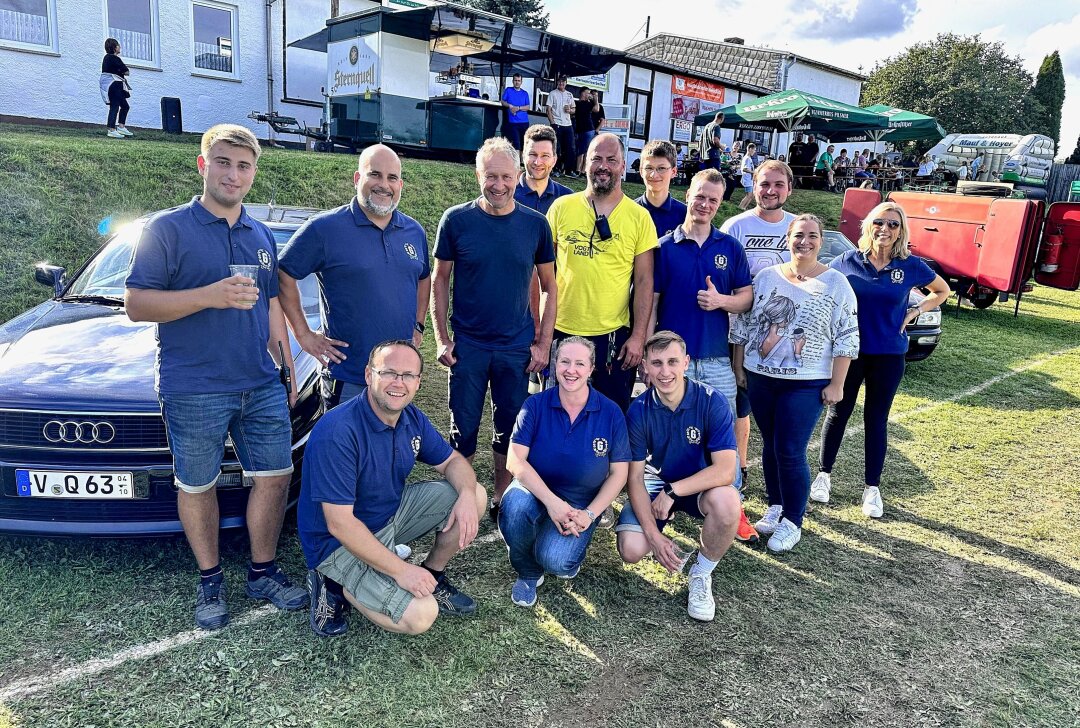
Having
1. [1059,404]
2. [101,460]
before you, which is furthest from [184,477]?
[1059,404]

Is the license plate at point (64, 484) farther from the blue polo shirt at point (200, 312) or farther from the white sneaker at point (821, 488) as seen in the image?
the white sneaker at point (821, 488)

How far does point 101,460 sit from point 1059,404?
8.12 m

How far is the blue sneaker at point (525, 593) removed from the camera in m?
3.15

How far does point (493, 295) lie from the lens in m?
3.53

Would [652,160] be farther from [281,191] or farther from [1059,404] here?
[281,191]

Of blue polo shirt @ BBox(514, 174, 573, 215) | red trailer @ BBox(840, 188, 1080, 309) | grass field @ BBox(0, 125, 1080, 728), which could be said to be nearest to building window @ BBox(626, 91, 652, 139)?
red trailer @ BBox(840, 188, 1080, 309)

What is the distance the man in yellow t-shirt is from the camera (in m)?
3.70

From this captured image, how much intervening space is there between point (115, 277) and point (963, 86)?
44.8 m

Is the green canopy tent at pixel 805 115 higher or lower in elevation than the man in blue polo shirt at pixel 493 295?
higher

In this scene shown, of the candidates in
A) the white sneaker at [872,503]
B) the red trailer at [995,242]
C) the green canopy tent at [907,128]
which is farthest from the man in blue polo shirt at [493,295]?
the green canopy tent at [907,128]

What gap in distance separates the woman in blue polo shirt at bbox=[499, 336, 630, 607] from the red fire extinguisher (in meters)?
11.3

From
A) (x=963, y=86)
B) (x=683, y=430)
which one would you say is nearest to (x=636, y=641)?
(x=683, y=430)

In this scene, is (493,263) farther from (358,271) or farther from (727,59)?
(727,59)

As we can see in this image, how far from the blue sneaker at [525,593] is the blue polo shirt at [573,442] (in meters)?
0.41
